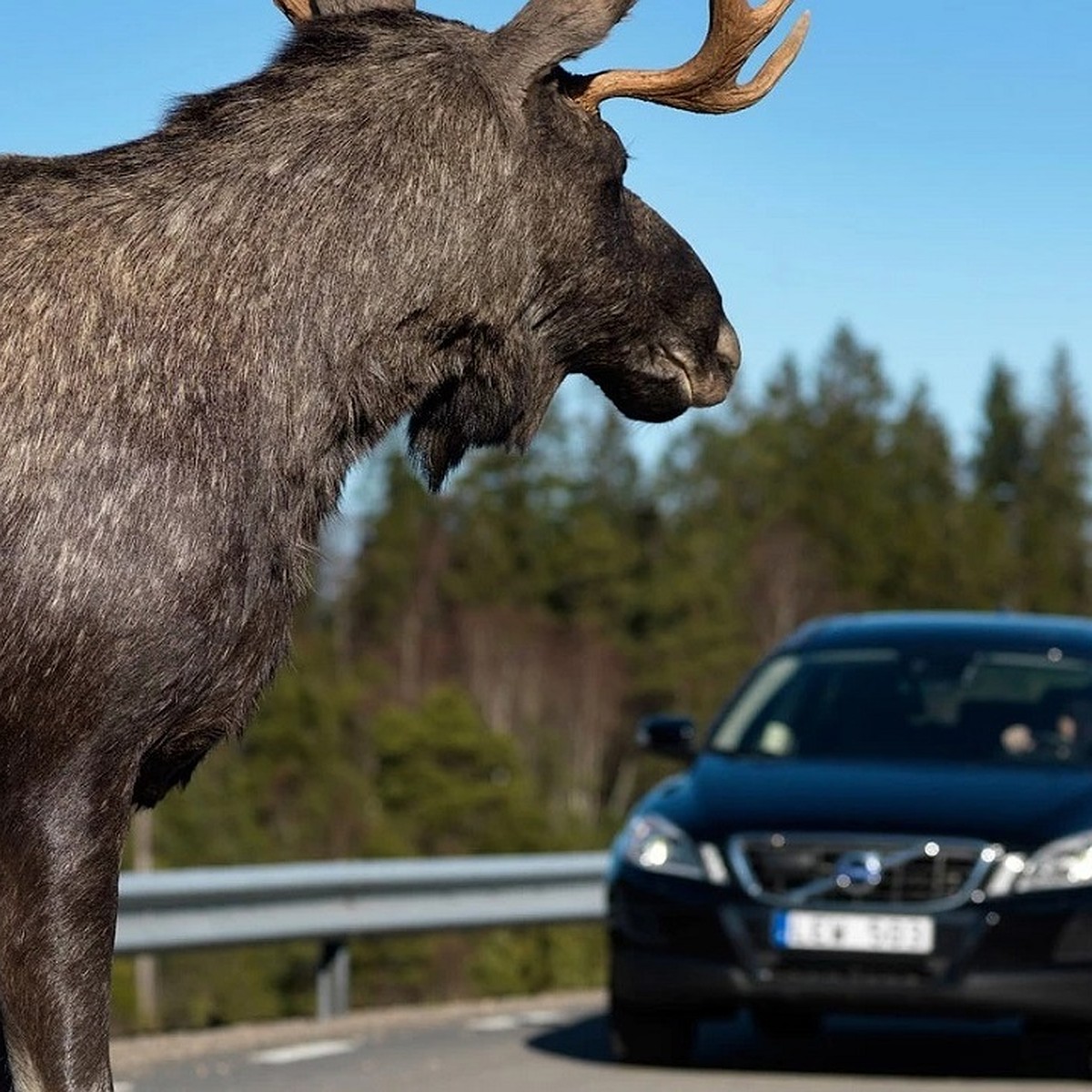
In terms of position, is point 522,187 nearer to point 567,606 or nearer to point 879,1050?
point 879,1050

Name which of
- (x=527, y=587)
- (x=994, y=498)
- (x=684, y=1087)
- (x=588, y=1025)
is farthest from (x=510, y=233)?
(x=994, y=498)

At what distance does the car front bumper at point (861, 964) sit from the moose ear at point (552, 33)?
4782 millimetres

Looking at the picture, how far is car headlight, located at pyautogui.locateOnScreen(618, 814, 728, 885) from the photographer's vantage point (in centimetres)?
Answer: 1066

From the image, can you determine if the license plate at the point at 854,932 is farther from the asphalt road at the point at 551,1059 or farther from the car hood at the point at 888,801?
the asphalt road at the point at 551,1059

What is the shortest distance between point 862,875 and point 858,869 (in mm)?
24

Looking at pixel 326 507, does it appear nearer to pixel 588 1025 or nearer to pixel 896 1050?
pixel 896 1050

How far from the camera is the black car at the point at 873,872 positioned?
404 inches

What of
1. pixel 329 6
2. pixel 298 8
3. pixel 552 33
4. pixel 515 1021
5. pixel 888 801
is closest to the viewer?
pixel 552 33

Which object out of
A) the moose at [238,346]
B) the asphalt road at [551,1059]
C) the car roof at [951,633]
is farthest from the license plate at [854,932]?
the moose at [238,346]

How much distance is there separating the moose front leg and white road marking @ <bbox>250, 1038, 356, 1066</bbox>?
5.42 meters

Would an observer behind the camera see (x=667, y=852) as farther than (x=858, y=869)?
Yes

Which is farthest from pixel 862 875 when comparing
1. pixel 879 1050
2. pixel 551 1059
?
pixel 551 1059

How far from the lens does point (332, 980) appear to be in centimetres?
1336

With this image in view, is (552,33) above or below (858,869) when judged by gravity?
above
